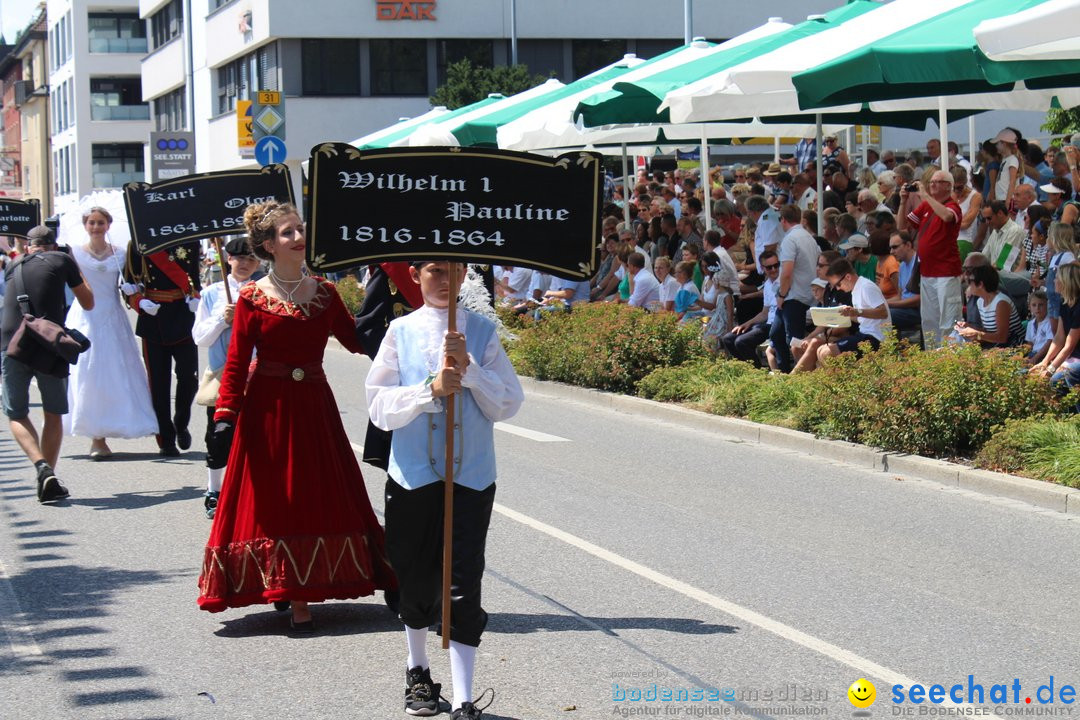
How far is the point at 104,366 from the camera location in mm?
12141

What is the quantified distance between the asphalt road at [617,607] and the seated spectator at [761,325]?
4879 mm

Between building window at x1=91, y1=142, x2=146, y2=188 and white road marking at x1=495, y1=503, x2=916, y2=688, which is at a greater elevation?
building window at x1=91, y1=142, x2=146, y2=188

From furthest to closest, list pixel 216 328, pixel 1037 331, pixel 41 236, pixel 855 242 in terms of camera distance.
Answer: pixel 855 242, pixel 1037 331, pixel 41 236, pixel 216 328

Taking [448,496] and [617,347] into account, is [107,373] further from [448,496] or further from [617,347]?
[448,496]

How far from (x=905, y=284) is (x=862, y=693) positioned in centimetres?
1012

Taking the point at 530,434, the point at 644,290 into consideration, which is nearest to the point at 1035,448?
the point at 530,434

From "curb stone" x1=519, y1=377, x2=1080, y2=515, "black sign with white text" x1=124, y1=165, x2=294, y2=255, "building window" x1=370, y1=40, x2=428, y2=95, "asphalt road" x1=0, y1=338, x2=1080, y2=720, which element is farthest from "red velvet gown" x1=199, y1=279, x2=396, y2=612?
"building window" x1=370, y1=40, x2=428, y2=95

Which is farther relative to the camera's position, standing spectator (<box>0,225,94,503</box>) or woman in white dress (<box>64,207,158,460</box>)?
woman in white dress (<box>64,207,158,460</box>)

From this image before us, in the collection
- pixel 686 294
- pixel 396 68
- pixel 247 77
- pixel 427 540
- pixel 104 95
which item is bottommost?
pixel 427 540

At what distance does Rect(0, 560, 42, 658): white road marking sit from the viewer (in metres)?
6.55

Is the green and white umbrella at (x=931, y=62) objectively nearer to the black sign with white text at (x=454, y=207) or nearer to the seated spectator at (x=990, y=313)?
the seated spectator at (x=990, y=313)

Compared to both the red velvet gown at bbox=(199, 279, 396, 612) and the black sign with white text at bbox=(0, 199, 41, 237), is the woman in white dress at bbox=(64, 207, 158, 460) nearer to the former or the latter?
the red velvet gown at bbox=(199, 279, 396, 612)

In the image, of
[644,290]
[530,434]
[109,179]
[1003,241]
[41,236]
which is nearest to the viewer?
[41,236]

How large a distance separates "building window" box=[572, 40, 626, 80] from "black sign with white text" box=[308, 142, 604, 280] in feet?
134
